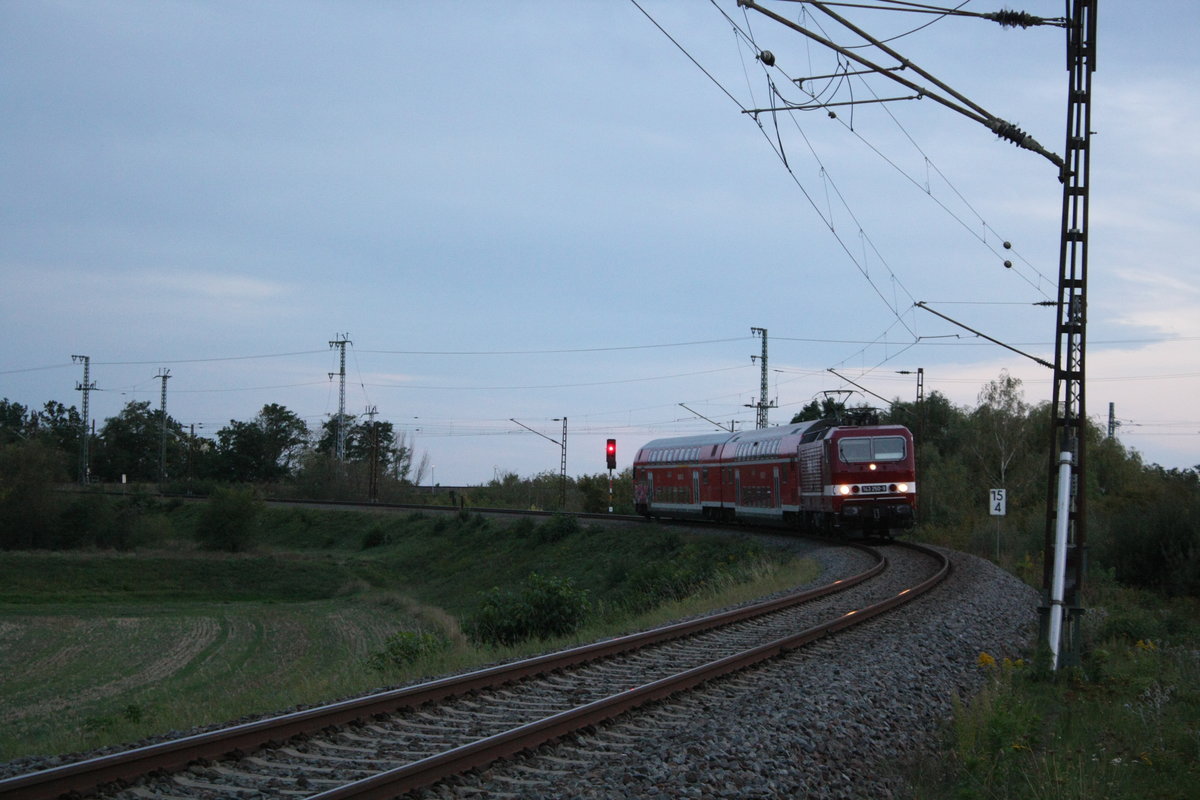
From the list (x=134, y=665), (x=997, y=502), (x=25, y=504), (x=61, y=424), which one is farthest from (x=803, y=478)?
(x=61, y=424)

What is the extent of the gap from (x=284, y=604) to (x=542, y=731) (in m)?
42.0

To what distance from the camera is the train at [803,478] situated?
98.3 feet

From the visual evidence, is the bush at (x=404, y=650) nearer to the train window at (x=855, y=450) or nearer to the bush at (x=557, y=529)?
the train window at (x=855, y=450)

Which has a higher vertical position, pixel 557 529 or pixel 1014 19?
pixel 1014 19

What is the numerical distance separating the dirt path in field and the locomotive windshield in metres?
19.6

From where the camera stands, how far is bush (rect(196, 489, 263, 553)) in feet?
216

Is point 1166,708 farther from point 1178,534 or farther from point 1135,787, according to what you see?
point 1178,534

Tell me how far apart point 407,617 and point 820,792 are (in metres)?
32.5

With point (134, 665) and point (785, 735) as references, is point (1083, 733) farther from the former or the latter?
point (134, 665)

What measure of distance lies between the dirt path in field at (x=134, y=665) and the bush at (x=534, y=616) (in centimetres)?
1098

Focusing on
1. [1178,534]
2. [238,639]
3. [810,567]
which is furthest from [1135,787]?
[238,639]

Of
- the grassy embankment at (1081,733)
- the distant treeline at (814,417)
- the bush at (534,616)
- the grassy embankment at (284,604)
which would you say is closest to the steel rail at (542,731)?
the grassy embankment at (1081,733)

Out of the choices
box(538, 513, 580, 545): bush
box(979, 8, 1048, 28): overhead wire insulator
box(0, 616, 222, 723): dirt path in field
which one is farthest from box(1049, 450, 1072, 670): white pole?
box(538, 513, 580, 545): bush

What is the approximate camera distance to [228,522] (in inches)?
2606
